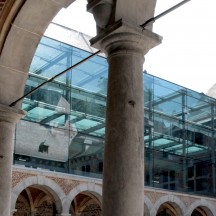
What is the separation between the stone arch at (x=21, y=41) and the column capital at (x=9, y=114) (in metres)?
0.14

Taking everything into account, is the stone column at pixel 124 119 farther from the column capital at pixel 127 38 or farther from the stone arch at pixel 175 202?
the stone arch at pixel 175 202

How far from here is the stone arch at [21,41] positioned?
21.8ft

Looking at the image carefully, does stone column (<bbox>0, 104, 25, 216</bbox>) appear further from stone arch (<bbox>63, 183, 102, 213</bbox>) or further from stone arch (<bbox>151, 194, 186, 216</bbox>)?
stone arch (<bbox>151, 194, 186, 216</bbox>)

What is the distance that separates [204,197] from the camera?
25969 mm

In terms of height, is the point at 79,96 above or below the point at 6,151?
above

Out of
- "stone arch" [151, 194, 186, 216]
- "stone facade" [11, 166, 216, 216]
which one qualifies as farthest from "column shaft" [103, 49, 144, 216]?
"stone arch" [151, 194, 186, 216]

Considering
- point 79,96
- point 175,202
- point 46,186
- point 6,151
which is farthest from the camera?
point 175,202

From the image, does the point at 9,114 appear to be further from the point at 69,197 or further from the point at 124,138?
the point at 69,197

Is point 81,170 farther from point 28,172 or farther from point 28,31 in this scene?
point 28,31

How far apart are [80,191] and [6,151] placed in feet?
47.3

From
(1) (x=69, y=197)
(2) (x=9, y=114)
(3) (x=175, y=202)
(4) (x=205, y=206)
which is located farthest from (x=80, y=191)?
(2) (x=9, y=114)

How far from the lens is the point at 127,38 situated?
195 inches

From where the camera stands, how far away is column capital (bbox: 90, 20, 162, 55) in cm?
495

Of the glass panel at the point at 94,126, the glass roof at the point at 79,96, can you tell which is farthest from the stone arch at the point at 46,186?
the glass roof at the point at 79,96
